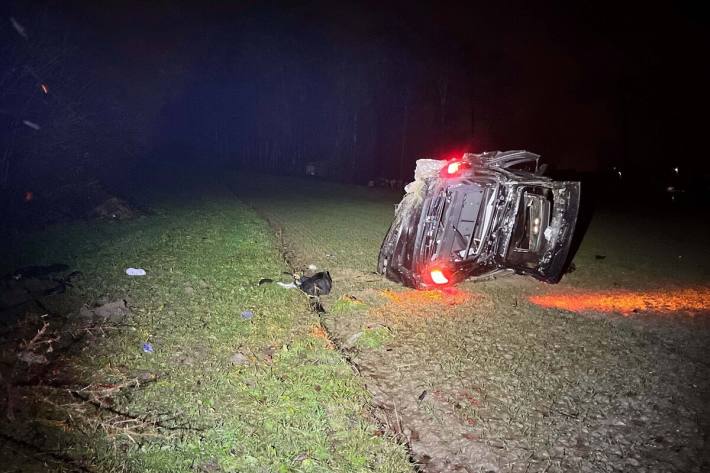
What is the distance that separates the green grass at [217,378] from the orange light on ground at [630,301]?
3.56 meters

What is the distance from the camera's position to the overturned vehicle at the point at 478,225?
6.20m

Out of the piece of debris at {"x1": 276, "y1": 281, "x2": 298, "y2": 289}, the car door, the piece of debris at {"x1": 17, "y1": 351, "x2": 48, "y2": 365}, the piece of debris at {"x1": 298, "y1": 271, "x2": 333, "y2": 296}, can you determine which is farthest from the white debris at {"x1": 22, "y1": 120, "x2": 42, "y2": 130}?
the car door

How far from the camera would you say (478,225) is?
644 cm

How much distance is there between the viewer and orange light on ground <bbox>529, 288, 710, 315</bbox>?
609 cm

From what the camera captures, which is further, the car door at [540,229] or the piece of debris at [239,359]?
the car door at [540,229]

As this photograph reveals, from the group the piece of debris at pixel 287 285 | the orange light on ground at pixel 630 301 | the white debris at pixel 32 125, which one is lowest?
the piece of debris at pixel 287 285

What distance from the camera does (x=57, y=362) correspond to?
156 inches

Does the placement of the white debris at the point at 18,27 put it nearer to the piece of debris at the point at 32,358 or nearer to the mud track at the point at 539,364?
the mud track at the point at 539,364

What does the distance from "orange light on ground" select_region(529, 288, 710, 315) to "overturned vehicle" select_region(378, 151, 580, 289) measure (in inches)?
15.7

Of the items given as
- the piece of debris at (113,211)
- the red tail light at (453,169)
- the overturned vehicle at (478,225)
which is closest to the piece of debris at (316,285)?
the overturned vehicle at (478,225)

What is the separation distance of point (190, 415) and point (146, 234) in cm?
704

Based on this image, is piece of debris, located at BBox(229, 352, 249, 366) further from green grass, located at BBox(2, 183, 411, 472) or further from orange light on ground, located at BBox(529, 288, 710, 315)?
orange light on ground, located at BBox(529, 288, 710, 315)

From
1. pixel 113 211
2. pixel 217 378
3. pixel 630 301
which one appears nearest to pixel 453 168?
pixel 630 301

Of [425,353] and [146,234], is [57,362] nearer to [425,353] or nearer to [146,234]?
[425,353]
